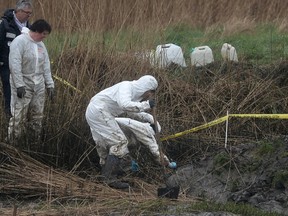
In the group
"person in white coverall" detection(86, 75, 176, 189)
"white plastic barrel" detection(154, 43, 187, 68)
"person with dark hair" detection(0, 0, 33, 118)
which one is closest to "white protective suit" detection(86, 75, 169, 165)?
"person in white coverall" detection(86, 75, 176, 189)

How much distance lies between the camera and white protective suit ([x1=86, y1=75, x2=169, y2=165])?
34.1 ft

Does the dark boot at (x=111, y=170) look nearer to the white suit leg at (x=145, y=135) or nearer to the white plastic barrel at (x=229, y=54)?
the white suit leg at (x=145, y=135)

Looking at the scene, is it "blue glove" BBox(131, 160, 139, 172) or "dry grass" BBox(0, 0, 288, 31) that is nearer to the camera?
"blue glove" BBox(131, 160, 139, 172)

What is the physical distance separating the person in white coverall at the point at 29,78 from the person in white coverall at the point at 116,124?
2.77ft

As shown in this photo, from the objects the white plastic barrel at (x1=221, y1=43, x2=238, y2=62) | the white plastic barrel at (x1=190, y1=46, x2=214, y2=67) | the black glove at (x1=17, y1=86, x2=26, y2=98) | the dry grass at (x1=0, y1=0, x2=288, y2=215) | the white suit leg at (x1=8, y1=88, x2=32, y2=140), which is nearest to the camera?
the dry grass at (x1=0, y1=0, x2=288, y2=215)

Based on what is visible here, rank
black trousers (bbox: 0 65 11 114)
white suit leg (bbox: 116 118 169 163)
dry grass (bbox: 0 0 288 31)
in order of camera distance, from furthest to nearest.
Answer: dry grass (bbox: 0 0 288 31)
black trousers (bbox: 0 65 11 114)
white suit leg (bbox: 116 118 169 163)

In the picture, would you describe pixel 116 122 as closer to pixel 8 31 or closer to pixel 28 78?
pixel 28 78

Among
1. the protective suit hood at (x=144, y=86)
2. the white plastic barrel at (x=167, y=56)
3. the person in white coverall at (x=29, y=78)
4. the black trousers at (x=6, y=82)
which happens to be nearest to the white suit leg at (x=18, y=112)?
the person in white coverall at (x=29, y=78)

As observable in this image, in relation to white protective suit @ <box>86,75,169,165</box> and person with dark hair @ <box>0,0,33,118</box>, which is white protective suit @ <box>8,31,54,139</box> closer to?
person with dark hair @ <box>0,0,33,118</box>

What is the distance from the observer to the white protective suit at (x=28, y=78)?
36.1ft

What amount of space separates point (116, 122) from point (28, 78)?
4.52 ft

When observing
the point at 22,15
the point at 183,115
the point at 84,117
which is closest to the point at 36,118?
the point at 84,117

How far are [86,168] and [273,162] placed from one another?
237 cm

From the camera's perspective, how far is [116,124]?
10.6 m
